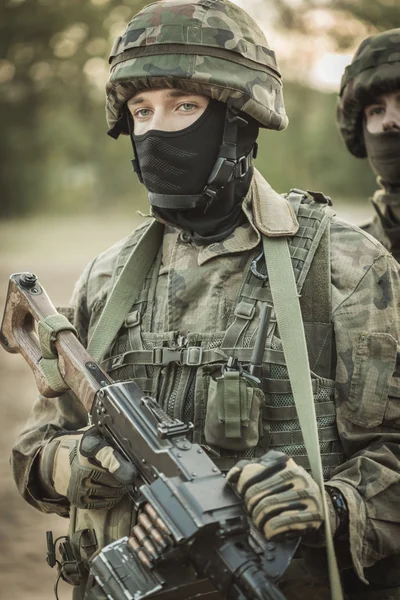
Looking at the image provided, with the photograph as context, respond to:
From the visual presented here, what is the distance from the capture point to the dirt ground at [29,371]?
7.17m

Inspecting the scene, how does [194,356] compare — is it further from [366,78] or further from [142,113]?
[366,78]

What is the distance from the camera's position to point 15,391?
428 inches

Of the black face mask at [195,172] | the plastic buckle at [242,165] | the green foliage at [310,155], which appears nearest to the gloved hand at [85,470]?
the black face mask at [195,172]

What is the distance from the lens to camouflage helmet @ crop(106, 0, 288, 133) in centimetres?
355

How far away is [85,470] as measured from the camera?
11.3 feet

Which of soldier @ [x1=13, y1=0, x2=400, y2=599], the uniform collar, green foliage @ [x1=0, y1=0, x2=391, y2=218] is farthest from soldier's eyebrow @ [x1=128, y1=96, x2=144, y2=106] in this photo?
green foliage @ [x1=0, y1=0, x2=391, y2=218]

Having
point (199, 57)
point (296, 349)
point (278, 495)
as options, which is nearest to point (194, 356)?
point (296, 349)

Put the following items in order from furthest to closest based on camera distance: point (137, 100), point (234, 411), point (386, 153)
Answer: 1. point (386, 153)
2. point (137, 100)
3. point (234, 411)

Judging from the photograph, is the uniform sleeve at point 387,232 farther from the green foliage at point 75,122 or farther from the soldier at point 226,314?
the green foliage at point 75,122

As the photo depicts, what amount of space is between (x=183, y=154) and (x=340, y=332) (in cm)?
92

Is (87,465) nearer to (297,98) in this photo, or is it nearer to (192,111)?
(192,111)

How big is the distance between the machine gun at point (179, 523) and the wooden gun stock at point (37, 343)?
3.5 inches

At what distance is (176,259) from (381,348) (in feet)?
3.11

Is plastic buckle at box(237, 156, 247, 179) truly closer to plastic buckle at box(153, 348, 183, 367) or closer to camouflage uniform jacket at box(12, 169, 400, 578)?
camouflage uniform jacket at box(12, 169, 400, 578)
